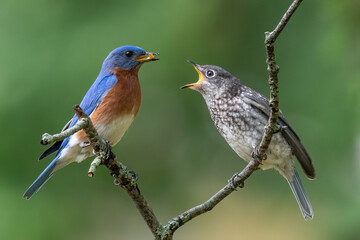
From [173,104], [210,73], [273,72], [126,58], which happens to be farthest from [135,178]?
[173,104]

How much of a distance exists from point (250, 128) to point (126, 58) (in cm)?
114

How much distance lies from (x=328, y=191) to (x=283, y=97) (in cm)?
109

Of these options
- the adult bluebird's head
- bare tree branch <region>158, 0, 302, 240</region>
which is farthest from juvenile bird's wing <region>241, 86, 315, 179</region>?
the adult bluebird's head

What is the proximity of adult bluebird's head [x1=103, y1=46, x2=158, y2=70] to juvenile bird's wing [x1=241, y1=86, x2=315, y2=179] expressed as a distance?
0.87m

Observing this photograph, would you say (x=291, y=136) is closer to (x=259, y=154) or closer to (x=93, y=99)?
(x=259, y=154)

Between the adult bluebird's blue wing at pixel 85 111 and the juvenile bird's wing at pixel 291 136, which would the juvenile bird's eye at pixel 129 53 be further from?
the juvenile bird's wing at pixel 291 136

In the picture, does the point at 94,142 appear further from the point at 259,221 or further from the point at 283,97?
the point at 259,221

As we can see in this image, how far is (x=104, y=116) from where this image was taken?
13.8 ft

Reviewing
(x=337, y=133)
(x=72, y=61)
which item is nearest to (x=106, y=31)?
(x=72, y=61)

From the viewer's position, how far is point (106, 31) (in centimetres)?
602

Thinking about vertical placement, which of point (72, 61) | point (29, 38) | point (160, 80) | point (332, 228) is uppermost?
point (29, 38)

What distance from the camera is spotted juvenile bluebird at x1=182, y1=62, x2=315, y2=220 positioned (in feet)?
14.6

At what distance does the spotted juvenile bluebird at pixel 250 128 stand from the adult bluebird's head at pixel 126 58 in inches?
25.7

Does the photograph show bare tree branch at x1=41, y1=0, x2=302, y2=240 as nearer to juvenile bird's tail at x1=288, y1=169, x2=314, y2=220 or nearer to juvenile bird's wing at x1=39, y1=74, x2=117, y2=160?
juvenile bird's wing at x1=39, y1=74, x2=117, y2=160
